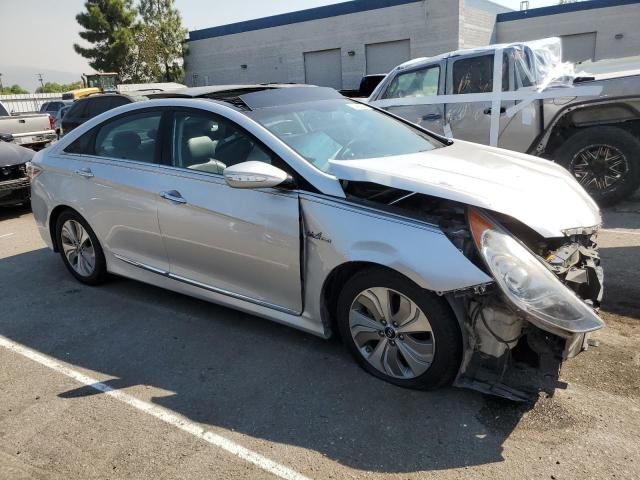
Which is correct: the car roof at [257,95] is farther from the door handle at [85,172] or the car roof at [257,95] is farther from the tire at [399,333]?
the tire at [399,333]

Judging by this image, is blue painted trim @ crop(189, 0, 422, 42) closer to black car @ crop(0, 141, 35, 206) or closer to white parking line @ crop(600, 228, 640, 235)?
black car @ crop(0, 141, 35, 206)

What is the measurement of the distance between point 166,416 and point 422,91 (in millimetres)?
6134

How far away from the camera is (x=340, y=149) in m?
3.56

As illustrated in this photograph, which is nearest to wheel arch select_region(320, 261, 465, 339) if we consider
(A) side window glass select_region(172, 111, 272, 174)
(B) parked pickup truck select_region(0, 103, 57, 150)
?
(A) side window glass select_region(172, 111, 272, 174)

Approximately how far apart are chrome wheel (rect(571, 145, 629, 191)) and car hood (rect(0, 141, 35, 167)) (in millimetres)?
7721

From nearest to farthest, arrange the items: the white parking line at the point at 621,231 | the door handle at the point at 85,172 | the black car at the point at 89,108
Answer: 1. the door handle at the point at 85,172
2. the white parking line at the point at 621,231
3. the black car at the point at 89,108

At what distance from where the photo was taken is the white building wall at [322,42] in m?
25.0

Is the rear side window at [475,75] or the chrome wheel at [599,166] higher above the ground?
the rear side window at [475,75]

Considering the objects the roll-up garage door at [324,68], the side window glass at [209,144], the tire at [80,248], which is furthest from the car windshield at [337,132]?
the roll-up garage door at [324,68]

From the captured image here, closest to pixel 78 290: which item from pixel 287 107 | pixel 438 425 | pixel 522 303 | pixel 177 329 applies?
pixel 177 329

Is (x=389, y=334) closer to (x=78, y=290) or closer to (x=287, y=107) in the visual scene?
(x=287, y=107)

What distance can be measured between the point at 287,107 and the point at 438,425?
2329 mm

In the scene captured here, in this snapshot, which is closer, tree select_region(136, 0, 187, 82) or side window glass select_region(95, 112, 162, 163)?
side window glass select_region(95, 112, 162, 163)

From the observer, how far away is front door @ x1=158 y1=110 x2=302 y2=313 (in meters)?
3.23
